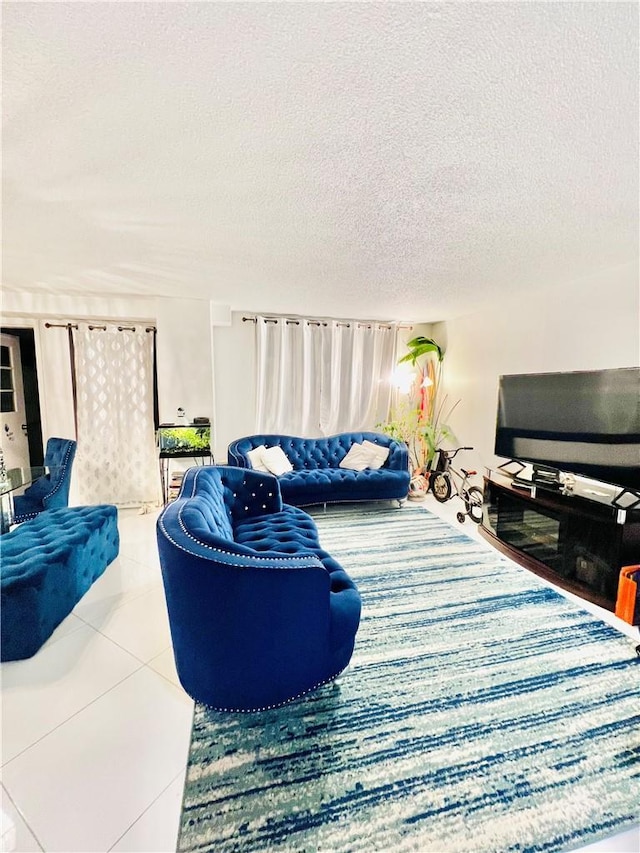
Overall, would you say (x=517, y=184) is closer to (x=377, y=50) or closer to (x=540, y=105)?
(x=540, y=105)

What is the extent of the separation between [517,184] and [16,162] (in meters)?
2.19

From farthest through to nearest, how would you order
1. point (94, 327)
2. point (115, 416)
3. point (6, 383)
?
point (6, 383) → point (115, 416) → point (94, 327)

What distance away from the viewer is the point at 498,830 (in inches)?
44.9

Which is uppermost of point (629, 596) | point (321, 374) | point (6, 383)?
point (321, 374)

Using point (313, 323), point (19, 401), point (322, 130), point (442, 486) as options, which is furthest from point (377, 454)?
point (19, 401)

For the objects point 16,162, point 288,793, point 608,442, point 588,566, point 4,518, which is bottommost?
point 288,793

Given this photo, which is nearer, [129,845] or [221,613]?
[129,845]

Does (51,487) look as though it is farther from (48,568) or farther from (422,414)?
(422,414)

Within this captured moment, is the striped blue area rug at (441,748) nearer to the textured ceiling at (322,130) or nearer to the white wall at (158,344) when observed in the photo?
the textured ceiling at (322,130)

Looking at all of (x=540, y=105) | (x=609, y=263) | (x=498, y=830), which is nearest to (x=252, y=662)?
(x=498, y=830)

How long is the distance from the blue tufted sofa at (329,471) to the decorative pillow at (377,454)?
0.17 feet

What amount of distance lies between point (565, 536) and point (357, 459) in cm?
234

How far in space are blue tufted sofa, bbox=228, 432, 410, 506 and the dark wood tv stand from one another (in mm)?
1135

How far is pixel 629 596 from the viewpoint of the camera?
2.13m
